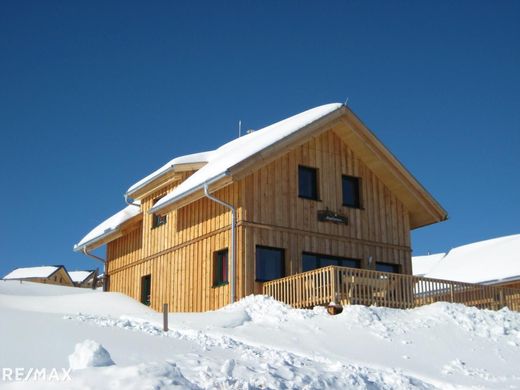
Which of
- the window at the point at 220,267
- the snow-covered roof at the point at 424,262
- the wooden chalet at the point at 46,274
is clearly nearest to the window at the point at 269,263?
the window at the point at 220,267

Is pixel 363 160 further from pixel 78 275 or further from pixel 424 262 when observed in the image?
pixel 78 275

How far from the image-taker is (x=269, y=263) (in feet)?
63.8

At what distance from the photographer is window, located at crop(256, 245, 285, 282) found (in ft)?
62.9

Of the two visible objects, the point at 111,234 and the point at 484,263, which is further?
the point at 484,263

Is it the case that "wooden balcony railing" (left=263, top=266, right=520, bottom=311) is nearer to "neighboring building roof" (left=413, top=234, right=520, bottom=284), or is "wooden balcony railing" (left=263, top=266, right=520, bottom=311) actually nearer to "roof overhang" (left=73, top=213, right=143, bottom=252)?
"roof overhang" (left=73, top=213, right=143, bottom=252)

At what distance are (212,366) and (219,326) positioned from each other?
524cm

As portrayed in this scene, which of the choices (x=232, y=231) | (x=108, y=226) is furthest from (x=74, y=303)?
(x=108, y=226)

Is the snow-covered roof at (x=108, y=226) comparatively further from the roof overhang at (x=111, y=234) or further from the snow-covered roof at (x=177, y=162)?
the snow-covered roof at (x=177, y=162)

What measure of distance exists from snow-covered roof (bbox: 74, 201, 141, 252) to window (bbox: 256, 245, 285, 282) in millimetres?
7475

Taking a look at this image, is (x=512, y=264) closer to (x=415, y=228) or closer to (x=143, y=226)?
(x=415, y=228)

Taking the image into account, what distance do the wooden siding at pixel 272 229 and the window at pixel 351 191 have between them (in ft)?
0.70

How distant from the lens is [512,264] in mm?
29812

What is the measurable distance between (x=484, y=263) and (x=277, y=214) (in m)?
15.9

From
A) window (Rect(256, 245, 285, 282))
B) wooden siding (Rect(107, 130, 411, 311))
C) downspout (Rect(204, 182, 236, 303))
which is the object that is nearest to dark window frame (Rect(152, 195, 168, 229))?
wooden siding (Rect(107, 130, 411, 311))
